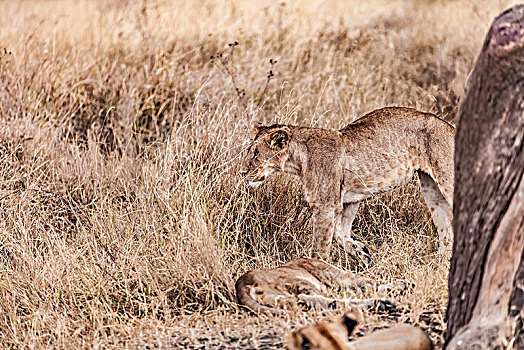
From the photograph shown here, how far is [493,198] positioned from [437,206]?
2.89 metres

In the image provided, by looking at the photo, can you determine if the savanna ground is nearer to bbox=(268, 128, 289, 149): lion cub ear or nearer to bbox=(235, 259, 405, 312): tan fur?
bbox=(235, 259, 405, 312): tan fur

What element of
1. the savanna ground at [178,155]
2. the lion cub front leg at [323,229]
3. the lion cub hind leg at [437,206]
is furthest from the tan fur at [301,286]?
the lion cub hind leg at [437,206]

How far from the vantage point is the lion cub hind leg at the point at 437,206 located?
22.3 ft

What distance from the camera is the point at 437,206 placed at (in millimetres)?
6844

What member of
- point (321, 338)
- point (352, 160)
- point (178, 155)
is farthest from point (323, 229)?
point (321, 338)

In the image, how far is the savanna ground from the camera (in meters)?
5.45

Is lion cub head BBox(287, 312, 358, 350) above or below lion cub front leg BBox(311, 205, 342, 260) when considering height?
above

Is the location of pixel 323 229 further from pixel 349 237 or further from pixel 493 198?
pixel 493 198

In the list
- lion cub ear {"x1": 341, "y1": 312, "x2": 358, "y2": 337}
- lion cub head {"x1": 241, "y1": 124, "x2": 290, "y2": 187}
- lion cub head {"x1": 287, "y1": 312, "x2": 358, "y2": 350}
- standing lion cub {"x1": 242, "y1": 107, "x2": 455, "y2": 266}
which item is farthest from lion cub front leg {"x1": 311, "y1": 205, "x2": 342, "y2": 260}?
lion cub head {"x1": 287, "y1": 312, "x2": 358, "y2": 350}

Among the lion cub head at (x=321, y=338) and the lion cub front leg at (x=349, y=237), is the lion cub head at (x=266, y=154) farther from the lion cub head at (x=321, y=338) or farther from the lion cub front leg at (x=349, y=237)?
the lion cub head at (x=321, y=338)

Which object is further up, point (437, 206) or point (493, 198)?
point (493, 198)

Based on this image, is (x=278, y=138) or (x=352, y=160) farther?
(x=352, y=160)

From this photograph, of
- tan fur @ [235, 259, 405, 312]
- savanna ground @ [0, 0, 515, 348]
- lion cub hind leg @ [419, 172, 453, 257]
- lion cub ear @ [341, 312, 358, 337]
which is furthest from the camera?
lion cub hind leg @ [419, 172, 453, 257]

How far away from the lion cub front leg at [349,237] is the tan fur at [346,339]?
2.26m
